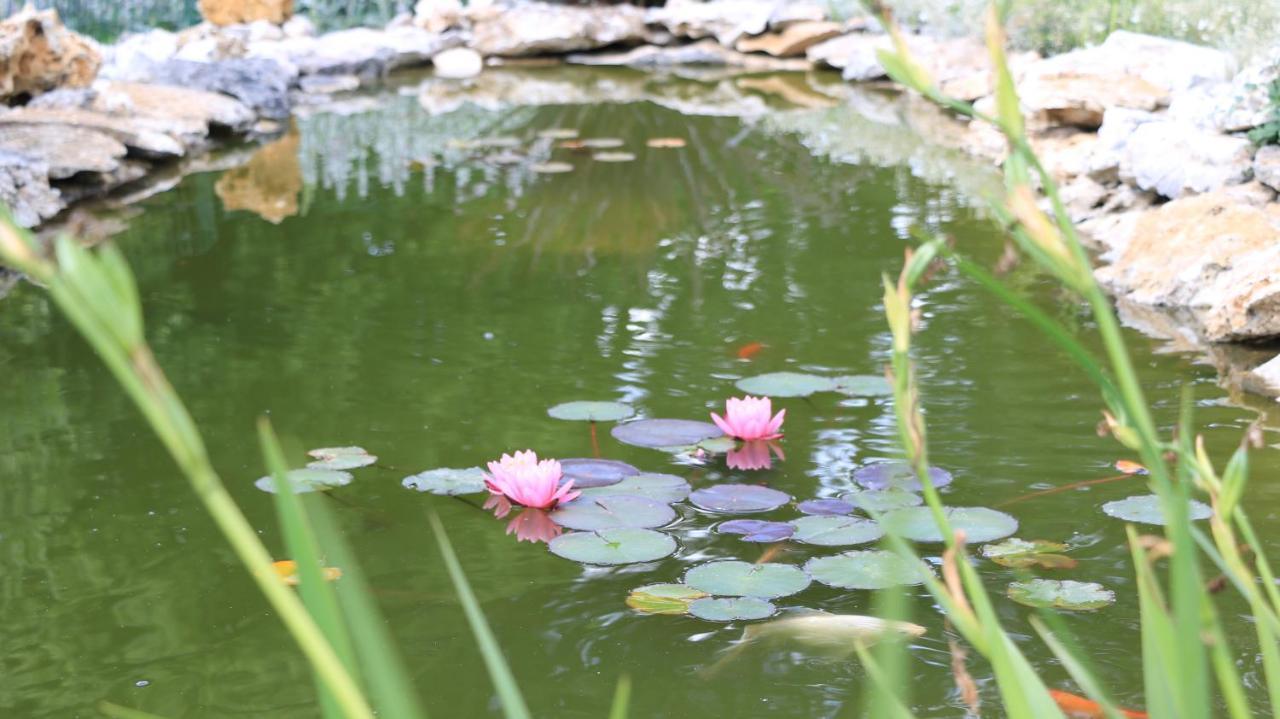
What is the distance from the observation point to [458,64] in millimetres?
10023

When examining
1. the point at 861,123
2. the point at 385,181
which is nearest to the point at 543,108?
the point at 861,123

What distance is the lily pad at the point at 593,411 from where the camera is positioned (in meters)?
2.72

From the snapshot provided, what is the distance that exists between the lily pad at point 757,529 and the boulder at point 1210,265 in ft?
5.16

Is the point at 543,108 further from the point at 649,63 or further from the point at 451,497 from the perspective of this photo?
the point at 451,497

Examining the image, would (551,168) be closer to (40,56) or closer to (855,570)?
(40,56)

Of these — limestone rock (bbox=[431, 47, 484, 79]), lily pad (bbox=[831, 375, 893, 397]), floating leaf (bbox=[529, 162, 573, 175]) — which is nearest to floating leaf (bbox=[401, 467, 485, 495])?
lily pad (bbox=[831, 375, 893, 397])

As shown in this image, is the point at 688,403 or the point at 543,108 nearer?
the point at 688,403

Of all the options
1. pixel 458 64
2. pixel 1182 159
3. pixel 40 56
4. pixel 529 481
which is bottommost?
pixel 458 64

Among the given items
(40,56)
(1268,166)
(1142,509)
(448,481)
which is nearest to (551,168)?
(40,56)

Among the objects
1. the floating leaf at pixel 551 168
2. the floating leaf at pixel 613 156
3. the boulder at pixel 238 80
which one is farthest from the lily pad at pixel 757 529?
the boulder at pixel 238 80

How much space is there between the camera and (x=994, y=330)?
3.31 m

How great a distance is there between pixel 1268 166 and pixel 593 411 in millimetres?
2468

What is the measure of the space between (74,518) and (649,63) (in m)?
8.52

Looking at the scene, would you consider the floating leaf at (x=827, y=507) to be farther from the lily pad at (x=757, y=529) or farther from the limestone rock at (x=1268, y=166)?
the limestone rock at (x=1268, y=166)
